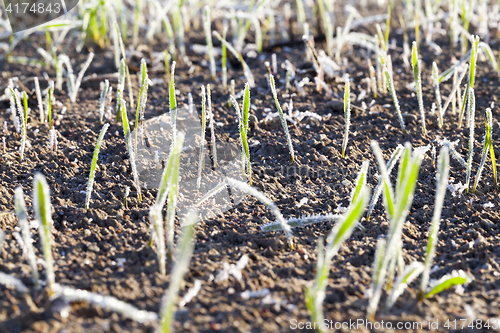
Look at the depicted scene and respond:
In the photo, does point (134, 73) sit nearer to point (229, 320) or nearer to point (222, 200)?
point (222, 200)

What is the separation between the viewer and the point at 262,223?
1.17m

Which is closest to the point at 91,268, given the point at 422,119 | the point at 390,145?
the point at 390,145

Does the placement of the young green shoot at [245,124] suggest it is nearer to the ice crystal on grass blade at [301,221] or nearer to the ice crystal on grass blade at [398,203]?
the ice crystal on grass blade at [301,221]

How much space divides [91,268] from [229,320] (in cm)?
35

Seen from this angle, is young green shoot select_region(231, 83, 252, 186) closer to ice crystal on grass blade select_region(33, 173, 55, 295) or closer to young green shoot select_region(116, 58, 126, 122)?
young green shoot select_region(116, 58, 126, 122)

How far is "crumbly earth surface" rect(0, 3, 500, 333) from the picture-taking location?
836mm

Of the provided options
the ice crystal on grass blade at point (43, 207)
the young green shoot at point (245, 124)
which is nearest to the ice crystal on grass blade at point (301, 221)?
the young green shoot at point (245, 124)

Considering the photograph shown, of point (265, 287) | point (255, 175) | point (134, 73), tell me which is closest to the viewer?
point (265, 287)

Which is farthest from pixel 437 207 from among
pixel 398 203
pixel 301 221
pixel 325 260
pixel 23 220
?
pixel 23 220

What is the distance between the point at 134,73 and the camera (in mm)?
2072

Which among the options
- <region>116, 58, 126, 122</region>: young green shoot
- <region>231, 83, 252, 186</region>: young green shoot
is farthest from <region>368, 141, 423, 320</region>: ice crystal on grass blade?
<region>116, 58, 126, 122</region>: young green shoot

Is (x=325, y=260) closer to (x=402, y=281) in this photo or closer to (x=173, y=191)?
(x=402, y=281)

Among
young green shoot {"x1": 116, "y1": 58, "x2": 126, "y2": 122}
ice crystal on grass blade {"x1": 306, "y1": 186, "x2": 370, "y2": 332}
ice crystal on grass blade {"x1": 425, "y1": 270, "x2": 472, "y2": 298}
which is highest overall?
young green shoot {"x1": 116, "y1": 58, "x2": 126, "y2": 122}

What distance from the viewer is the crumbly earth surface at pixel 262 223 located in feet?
2.74
